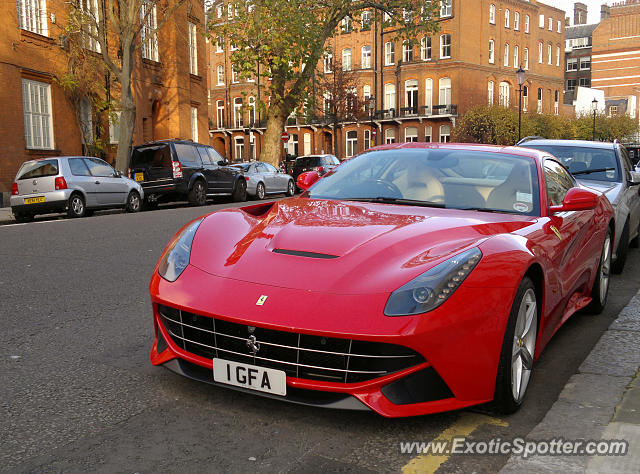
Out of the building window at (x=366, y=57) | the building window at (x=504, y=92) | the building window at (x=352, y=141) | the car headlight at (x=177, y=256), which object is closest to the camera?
the car headlight at (x=177, y=256)

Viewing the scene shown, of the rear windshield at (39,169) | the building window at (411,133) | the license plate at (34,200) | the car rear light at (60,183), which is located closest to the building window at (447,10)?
the building window at (411,133)

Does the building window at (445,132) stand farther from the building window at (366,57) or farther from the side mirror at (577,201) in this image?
the side mirror at (577,201)

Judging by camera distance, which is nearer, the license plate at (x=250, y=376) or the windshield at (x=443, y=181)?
the license plate at (x=250, y=376)

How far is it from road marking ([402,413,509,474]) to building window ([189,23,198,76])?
31.4 meters

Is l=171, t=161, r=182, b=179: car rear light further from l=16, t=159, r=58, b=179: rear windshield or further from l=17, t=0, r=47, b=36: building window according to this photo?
l=17, t=0, r=47, b=36: building window

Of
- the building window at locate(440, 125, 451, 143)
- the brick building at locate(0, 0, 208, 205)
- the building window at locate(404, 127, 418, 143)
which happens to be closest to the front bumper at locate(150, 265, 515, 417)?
the brick building at locate(0, 0, 208, 205)

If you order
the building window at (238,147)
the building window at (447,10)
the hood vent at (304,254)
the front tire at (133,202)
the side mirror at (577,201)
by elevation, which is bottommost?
the front tire at (133,202)

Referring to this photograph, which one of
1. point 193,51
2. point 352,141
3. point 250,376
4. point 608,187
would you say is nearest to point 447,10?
point 352,141

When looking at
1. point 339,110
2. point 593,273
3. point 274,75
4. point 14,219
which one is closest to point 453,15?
point 339,110

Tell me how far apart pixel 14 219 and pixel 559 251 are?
50.1ft

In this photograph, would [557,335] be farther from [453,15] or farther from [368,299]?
[453,15]

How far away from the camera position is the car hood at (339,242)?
10.2ft

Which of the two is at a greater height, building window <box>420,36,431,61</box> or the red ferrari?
building window <box>420,36,431,61</box>

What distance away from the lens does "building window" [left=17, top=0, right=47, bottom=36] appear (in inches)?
829
